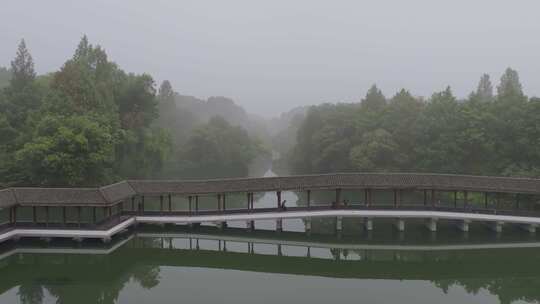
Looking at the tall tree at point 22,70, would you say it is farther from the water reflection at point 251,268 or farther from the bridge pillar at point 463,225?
the bridge pillar at point 463,225

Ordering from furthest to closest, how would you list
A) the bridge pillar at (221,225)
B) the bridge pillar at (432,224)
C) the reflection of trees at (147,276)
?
the bridge pillar at (221,225)
the bridge pillar at (432,224)
the reflection of trees at (147,276)

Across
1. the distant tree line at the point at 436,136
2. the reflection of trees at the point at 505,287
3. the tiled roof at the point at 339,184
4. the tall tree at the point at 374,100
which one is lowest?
the reflection of trees at the point at 505,287

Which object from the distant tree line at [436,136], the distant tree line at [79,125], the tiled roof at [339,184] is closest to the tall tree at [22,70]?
the distant tree line at [79,125]

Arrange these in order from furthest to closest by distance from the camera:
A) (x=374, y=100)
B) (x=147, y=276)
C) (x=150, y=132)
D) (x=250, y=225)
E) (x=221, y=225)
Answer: (x=374, y=100) < (x=150, y=132) < (x=221, y=225) < (x=250, y=225) < (x=147, y=276)

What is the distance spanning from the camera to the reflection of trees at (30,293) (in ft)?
59.2

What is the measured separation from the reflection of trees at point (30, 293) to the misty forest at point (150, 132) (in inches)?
525

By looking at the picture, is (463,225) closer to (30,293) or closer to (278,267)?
(278,267)

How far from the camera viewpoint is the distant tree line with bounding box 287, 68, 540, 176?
37.2m

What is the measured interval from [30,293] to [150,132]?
28.4 metres

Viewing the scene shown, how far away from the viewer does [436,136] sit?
43625 mm

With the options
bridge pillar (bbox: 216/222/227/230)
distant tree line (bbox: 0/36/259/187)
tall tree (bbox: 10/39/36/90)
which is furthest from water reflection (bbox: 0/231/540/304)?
tall tree (bbox: 10/39/36/90)

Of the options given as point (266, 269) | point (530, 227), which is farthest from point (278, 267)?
point (530, 227)

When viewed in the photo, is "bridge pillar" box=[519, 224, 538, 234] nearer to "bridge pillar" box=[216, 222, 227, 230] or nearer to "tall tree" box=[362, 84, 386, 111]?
"bridge pillar" box=[216, 222, 227, 230]

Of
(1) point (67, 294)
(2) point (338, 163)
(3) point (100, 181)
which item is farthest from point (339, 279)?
(2) point (338, 163)
